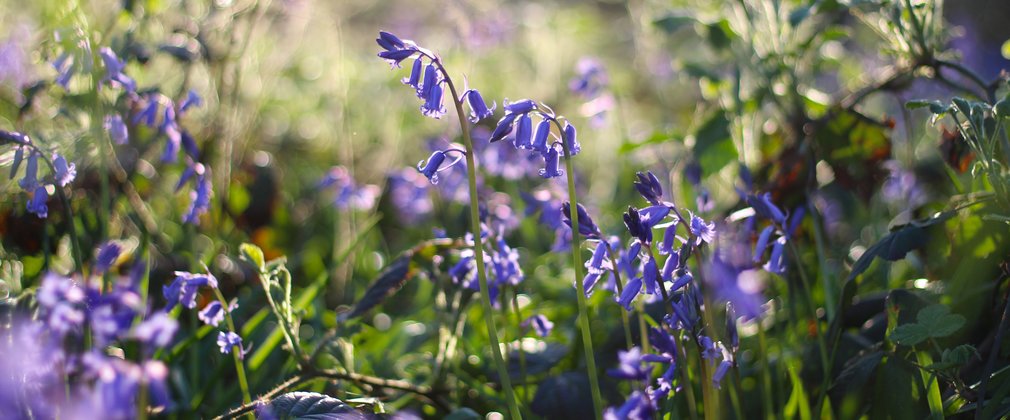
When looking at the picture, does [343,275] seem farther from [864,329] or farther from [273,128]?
[273,128]

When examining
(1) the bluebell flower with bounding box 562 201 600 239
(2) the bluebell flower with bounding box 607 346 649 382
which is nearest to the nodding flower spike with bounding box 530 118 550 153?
(1) the bluebell flower with bounding box 562 201 600 239

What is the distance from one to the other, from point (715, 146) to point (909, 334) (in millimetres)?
1031

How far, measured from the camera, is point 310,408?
1.44 meters

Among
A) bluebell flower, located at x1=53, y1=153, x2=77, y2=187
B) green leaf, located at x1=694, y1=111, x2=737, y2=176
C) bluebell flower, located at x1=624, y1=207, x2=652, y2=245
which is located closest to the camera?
bluebell flower, located at x1=624, y1=207, x2=652, y2=245

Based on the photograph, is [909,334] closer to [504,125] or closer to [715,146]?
[504,125]

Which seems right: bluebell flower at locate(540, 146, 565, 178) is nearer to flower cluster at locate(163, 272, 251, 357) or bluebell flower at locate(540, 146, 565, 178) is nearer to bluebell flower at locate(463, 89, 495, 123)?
bluebell flower at locate(463, 89, 495, 123)

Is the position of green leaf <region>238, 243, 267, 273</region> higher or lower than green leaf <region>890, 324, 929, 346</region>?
higher

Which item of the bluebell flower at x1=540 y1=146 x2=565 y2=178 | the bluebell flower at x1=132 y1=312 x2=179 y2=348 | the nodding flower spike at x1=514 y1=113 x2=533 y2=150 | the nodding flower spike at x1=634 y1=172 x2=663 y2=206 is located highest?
the nodding flower spike at x1=514 y1=113 x2=533 y2=150

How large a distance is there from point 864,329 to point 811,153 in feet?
1.80

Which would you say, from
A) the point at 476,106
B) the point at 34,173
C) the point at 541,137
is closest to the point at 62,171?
the point at 34,173

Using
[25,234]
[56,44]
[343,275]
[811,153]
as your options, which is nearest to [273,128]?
[343,275]

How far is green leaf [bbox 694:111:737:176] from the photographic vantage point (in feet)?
8.23

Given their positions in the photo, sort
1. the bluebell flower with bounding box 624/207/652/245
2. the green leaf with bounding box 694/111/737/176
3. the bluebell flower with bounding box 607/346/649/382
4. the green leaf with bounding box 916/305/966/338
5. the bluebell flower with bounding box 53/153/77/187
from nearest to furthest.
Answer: the bluebell flower with bounding box 607/346/649/382 < the bluebell flower with bounding box 624/207/652/245 < the green leaf with bounding box 916/305/966/338 < the bluebell flower with bounding box 53/153/77/187 < the green leaf with bounding box 694/111/737/176

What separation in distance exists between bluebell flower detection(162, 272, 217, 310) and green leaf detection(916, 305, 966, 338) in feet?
4.71
